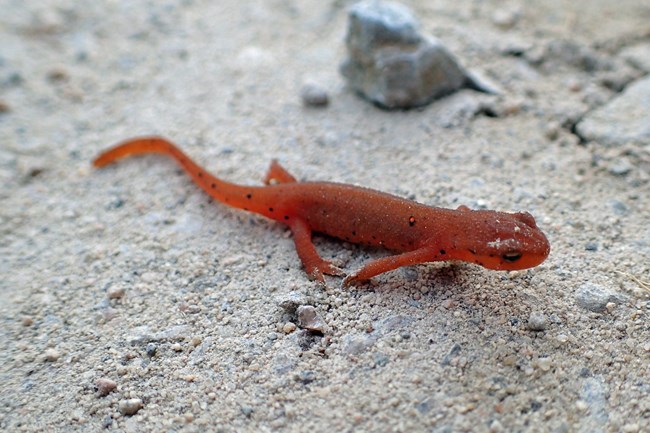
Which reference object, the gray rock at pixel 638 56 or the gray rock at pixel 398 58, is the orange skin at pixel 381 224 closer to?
the gray rock at pixel 398 58

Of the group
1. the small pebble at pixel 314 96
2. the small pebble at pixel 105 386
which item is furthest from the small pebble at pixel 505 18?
the small pebble at pixel 105 386

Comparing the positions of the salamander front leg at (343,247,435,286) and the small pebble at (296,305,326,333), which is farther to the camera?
the salamander front leg at (343,247,435,286)

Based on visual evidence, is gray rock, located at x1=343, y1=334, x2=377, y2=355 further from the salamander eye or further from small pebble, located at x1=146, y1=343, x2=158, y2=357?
small pebble, located at x1=146, y1=343, x2=158, y2=357

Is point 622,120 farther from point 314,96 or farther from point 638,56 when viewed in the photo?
point 314,96

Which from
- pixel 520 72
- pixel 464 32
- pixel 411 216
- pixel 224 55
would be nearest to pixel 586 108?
pixel 520 72

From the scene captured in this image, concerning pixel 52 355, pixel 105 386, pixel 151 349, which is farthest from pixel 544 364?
pixel 52 355

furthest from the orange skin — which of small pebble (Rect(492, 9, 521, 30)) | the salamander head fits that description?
small pebble (Rect(492, 9, 521, 30))

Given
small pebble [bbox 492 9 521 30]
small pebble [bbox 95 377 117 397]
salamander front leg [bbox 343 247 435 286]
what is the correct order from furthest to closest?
small pebble [bbox 492 9 521 30] → salamander front leg [bbox 343 247 435 286] → small pebble [bbox 95 377 117 397]
